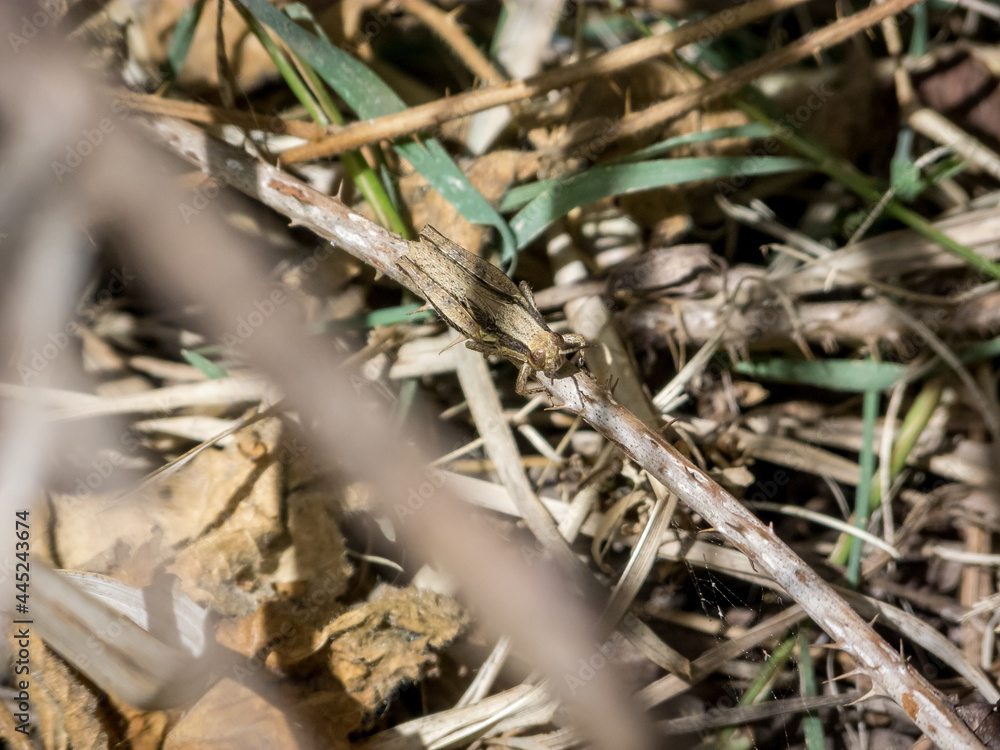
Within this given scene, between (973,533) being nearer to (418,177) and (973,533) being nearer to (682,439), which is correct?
(682,439)

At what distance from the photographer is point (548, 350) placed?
2023mm

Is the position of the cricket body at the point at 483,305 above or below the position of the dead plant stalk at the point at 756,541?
above

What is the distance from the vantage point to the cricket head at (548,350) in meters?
1.98

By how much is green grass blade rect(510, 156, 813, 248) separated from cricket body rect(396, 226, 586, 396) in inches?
15.1

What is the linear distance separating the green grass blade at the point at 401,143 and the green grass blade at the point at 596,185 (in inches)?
4.4

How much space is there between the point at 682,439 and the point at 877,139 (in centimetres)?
191

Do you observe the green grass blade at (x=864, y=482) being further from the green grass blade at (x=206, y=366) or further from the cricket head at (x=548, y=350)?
the green grass blade at (x=206, y=366)

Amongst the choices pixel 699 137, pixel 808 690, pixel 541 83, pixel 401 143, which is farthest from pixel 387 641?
pixel 699 137

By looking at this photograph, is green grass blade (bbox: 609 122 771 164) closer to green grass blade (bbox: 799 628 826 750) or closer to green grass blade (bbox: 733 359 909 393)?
green grass blade (bbox: 733 359 909 393)

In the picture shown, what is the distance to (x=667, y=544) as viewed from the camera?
92.8 inches

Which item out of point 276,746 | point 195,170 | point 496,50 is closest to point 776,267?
point 496,50

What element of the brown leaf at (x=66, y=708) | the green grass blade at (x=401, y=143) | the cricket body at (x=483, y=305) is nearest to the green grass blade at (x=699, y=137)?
the green grass blade at (x=401, y=143)

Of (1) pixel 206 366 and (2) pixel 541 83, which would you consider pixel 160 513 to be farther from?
(2) pixel 541 83

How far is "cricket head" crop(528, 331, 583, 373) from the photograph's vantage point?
198 centimetres
